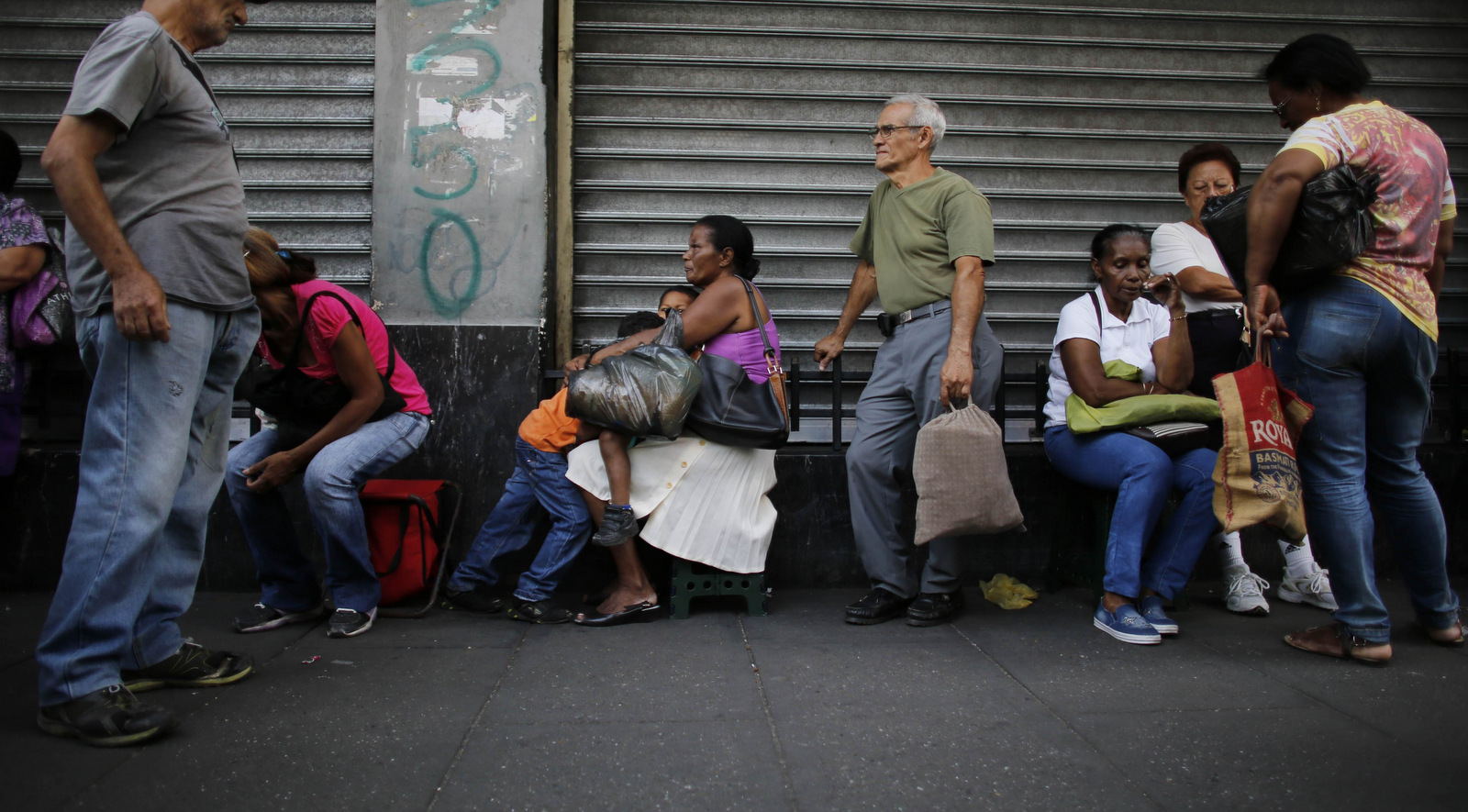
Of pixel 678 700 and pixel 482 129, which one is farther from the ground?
pixel 482 129

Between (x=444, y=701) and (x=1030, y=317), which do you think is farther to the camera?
(x=1030, y=317)

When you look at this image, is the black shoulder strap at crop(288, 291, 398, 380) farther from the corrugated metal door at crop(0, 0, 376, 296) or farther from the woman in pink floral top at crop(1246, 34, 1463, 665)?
the woman in pink floral top at crop(1246, 34, 1463, 665)

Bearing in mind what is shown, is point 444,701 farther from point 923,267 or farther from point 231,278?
point 923,267

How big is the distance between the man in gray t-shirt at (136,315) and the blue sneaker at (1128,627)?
3038mm

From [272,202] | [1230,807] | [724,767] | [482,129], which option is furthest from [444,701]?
[272,202]

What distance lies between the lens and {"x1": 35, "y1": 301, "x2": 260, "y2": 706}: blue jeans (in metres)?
2.50

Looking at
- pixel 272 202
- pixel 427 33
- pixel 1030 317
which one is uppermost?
pixel 427 33

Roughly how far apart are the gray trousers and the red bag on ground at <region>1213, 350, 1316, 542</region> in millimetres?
916

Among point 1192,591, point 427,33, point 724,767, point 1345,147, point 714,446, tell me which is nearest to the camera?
point 724,767

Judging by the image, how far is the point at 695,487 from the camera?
381 cm

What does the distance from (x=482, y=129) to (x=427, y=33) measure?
21.7 inches

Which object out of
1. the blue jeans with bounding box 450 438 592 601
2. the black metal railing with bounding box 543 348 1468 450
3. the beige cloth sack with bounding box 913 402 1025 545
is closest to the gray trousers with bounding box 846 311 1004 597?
the beige cloth sack with bounding box 913 402 1025 545

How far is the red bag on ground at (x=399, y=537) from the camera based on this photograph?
12.5 feet

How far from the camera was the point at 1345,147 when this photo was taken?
3.04 meters
